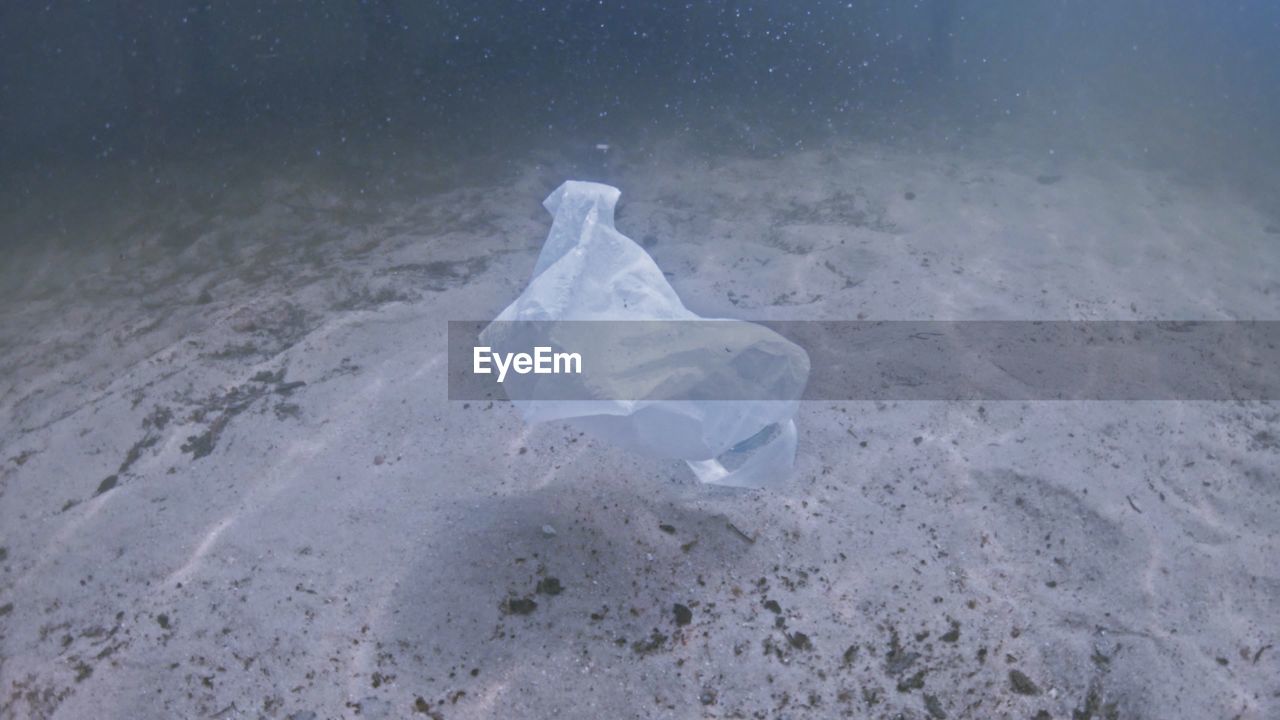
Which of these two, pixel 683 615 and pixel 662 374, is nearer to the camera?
pixel 683 615

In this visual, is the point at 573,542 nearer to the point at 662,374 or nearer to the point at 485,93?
the point at 662,374

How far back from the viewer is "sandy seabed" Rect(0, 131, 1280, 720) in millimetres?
1976

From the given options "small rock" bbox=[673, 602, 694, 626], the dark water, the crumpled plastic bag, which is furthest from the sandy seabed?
the dark water

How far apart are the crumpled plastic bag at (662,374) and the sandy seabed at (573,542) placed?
0.13 metres

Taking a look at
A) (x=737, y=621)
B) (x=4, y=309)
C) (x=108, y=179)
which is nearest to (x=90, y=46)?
(x=108, y=179)

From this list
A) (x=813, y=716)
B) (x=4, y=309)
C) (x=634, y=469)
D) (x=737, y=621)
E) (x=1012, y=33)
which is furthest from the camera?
(x=1012, y=33)

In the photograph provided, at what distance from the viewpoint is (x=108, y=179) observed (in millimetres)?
7781

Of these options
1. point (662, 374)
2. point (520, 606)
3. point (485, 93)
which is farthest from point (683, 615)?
point (485, 93)

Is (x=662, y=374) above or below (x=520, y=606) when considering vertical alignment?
above

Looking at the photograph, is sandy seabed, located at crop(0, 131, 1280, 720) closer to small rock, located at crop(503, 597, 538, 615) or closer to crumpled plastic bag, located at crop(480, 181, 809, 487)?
small rock, located at crop(503, 597, 538, 615)

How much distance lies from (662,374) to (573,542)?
2.71ft

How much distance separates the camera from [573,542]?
90.0 inches

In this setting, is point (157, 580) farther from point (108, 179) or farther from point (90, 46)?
point (90, 46)

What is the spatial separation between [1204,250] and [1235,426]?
11.5 feet
